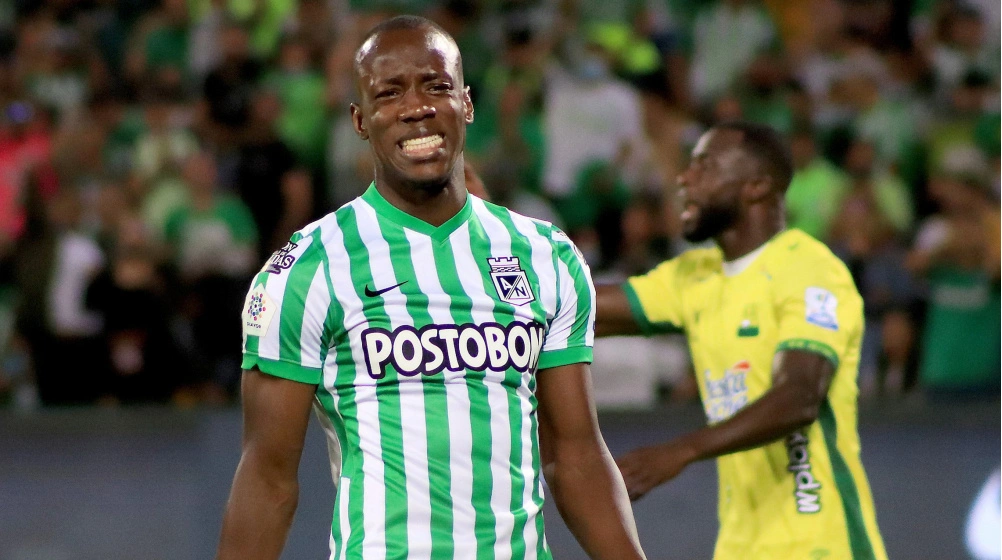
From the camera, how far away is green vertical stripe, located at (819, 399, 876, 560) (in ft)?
12.2

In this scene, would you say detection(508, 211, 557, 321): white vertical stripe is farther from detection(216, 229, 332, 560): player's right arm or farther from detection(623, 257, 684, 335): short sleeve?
detection(623, 257, 684, 335): short sleeve

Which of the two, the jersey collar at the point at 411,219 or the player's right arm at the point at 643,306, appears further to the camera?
the player's right arm at the point at 643,306

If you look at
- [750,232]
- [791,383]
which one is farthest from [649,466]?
[750,232]

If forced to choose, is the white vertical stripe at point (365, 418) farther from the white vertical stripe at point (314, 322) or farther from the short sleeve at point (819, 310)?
the short sleeve at point (819, 310)

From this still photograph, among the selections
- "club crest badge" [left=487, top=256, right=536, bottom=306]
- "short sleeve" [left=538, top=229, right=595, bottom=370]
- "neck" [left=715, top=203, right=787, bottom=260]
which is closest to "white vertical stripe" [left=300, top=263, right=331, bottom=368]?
"club crest badge" [left=487, top=256, right=536, bottom=306]

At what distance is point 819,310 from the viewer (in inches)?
148

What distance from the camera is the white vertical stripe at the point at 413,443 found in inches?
106

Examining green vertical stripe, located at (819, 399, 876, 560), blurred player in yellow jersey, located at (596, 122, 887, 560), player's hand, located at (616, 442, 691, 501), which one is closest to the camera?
player's hand, located at (616, 442, 691, 501)

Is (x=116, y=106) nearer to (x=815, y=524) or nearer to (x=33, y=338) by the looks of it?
(x=33, y=338)

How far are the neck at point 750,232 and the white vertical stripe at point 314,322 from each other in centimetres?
169

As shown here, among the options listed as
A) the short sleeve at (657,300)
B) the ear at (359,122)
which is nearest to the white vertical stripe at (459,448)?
the ear at (359,122)

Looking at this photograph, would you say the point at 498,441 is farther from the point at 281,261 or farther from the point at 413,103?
the point at 413,103

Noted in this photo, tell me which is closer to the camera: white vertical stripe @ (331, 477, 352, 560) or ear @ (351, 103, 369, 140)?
white vertical stripe @ (331, 477, 352, 560)

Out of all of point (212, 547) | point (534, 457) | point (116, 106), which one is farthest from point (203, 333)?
point (534, 457)
